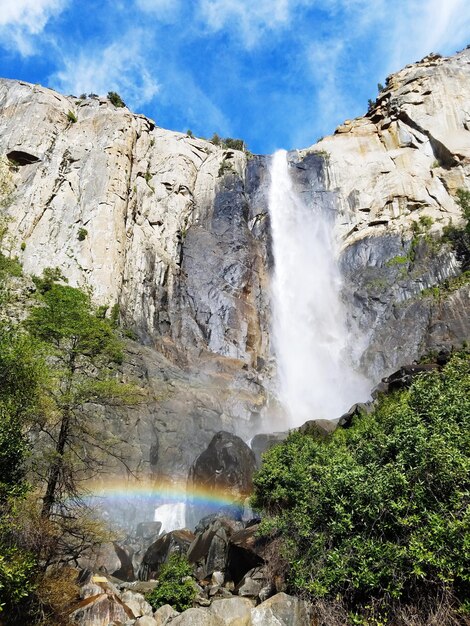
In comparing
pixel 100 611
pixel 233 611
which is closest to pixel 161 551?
pixel 100 611

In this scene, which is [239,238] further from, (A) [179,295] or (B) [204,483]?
(B) [204,483]

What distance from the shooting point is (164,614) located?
12.6 meters

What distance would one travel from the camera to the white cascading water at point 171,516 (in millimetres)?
24891

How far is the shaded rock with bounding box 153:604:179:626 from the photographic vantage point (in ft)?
40.7

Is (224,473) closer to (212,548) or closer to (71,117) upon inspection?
(212,548)

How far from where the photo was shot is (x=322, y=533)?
384 inches

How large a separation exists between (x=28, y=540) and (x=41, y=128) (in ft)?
146

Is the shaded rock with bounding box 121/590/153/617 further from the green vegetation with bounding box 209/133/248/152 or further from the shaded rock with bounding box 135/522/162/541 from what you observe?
the green vegetation with bounding box 209/133/248/152

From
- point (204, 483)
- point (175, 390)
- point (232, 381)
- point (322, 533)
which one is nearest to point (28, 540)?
point (322, 533)

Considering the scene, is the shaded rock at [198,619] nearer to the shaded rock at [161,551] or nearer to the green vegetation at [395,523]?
the green vegetation at [395,523]

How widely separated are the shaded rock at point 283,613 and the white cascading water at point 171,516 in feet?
52.5

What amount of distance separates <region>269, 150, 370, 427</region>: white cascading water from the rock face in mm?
1491

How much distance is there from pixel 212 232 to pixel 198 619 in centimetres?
4280

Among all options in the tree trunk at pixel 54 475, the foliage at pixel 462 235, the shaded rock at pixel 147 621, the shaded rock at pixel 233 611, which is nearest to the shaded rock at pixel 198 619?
the shaded rock at pixel 233 611
